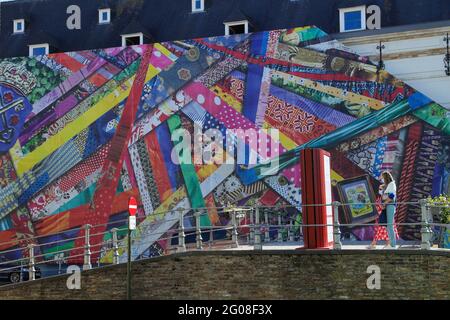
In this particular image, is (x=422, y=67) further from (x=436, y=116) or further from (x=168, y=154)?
(x=168, y=154)

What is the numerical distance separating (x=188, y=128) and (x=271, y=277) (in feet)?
47.0

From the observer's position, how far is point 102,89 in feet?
110

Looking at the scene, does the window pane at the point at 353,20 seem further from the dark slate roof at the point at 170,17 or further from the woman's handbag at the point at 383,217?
the woman's handbag at the point at 383,217

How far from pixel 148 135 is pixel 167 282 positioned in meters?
13.9

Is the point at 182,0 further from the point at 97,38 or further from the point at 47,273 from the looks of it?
the point at 47,273

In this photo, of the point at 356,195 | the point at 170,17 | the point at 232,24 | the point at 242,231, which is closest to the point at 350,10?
the point at 232,24

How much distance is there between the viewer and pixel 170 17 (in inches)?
1476

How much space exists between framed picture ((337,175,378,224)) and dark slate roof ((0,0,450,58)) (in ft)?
21.9

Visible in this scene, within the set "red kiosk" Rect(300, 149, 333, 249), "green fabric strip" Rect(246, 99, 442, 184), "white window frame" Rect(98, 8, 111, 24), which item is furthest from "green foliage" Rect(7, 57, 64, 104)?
"red kiosk" Rect(300, 149, 333, 249)

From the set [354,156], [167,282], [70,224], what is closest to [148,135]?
[70,224]

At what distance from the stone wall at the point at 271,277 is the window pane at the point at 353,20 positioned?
16.7 meters

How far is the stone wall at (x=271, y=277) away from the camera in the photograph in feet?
56.9

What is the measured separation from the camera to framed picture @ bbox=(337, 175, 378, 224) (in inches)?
1145

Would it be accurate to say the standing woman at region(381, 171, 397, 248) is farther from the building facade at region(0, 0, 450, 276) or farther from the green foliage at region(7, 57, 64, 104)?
the green foliage at region(7, 57, 64, 104)
